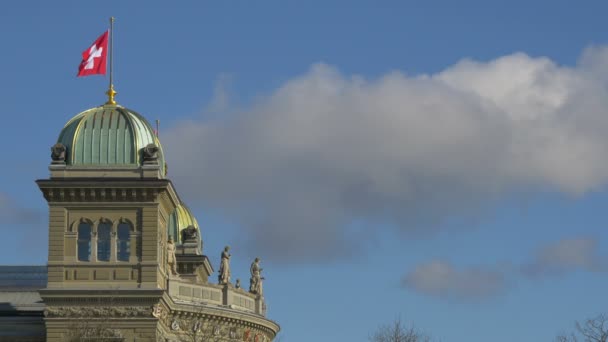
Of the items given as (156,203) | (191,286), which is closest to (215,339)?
(191,286)

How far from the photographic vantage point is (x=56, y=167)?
4646 inches

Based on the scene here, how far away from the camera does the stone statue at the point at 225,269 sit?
130 metres

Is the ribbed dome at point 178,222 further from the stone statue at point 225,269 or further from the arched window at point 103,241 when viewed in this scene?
the arched window at point 103,241

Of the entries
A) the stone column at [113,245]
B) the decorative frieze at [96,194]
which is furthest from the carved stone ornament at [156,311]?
the decorative frieze at [96,194]

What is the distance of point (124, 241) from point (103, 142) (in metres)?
6.21

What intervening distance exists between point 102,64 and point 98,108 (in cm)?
326

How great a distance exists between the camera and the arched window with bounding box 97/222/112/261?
11819 cm

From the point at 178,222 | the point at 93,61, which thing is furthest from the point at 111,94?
the point at 178,222

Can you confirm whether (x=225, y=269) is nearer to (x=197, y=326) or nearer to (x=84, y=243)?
(x=197, y=326)

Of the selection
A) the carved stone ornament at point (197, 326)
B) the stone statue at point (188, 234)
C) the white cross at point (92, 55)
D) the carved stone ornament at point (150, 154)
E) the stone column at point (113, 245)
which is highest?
the white cross at point (92, 55)

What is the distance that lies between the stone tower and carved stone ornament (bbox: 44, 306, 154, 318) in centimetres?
6

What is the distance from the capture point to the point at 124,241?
389ft

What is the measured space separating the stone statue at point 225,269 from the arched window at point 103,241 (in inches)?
522

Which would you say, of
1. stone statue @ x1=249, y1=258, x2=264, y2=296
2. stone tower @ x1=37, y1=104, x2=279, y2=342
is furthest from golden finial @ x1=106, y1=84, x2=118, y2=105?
stone statue @ x1=249, y1=258, x2=264, y2=296
